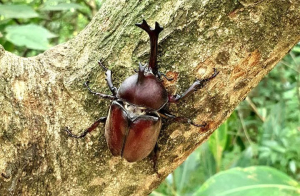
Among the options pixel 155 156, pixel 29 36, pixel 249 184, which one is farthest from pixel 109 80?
pixel 249 184

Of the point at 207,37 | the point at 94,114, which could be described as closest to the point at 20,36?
the point at 94,114

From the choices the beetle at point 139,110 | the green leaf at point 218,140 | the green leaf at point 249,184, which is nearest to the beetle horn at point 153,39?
the beetle at point 139,110

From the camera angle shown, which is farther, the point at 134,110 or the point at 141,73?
the point at 134,110

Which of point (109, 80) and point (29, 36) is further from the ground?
point (109, 80)

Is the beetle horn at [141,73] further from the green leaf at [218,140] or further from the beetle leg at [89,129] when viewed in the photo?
the green leaf at [218,140]

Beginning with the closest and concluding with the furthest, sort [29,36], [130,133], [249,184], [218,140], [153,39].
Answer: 1. [153,39]
2. [130,133]
3. [29,36]
4. [249,184]
5. [218,140]

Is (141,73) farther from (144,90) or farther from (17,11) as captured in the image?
(17,11)
